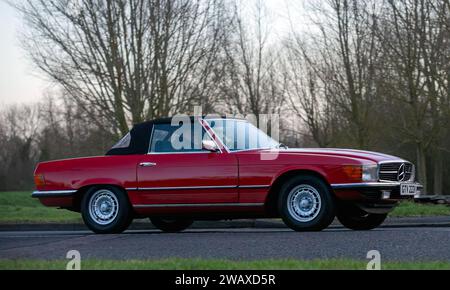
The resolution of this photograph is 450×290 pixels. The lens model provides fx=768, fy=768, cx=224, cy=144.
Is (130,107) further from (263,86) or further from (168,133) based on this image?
(263,86)

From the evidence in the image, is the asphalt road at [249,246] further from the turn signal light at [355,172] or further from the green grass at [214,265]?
the turn signal light at [355,172]

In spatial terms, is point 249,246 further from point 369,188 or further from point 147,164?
point 147,164

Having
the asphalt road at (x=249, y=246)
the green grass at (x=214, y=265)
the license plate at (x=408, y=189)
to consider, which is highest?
the license plate at (x=408, y=189)

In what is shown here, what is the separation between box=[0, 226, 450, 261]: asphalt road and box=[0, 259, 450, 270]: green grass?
57 centimetres

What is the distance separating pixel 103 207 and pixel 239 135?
2214mm

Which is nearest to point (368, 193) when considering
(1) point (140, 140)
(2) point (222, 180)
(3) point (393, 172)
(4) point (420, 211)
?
(3) point (393, 172)

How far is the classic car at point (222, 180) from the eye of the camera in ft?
32.6

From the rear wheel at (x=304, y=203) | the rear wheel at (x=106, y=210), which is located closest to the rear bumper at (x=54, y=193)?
the rear wheel at (x=106, y=210)

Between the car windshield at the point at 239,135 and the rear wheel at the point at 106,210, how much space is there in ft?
5.40

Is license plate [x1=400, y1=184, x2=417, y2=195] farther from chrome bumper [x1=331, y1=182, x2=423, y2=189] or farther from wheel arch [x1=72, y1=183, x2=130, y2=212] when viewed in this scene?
wheel arch [x1=72, y1=183, x2=130, y2=212]

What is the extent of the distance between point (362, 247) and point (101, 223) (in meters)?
4.37

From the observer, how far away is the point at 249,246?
8.52m

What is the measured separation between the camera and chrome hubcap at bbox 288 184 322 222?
32.8 feet
